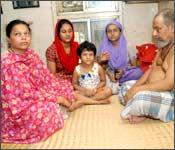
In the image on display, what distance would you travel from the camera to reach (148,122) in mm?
1290

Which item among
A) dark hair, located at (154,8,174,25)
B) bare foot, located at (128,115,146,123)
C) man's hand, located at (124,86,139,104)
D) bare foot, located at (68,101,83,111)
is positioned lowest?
bare foot, located at (68,101,83,111)

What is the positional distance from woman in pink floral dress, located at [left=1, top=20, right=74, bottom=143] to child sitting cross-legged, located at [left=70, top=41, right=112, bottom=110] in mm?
409

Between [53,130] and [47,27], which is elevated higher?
[47,27]

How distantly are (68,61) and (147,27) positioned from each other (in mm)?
652

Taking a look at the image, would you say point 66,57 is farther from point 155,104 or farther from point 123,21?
point 155,104

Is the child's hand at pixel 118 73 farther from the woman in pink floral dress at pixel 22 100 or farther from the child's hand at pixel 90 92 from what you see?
the woman in pink floral dress at pixel 22 100

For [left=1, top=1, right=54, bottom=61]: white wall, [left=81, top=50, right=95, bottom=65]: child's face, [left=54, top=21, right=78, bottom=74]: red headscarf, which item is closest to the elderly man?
[left=81, top=50, right=95, bottom=65]: child's face

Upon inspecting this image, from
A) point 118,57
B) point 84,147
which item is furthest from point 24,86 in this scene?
point 118,57

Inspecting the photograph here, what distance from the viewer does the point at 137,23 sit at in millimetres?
2172

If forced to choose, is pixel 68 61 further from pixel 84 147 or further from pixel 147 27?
pixel 84 147

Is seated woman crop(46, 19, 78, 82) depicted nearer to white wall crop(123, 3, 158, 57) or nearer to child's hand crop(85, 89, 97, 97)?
child's hand crop(85, 89, 97, 97)

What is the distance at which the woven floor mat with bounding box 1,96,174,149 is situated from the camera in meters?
0.98

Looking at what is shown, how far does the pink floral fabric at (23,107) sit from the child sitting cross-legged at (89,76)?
0.46 metres

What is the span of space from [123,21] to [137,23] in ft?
0.48
